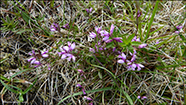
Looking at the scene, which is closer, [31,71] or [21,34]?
[31,71]

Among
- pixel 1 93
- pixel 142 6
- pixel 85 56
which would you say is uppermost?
pixel 142 6

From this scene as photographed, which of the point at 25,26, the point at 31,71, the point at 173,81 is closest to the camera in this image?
the point at 173,81

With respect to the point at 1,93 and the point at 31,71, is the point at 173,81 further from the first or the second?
the point at 1,93

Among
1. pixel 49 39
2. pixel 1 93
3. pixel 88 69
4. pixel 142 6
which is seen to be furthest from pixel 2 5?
pixel 142 6

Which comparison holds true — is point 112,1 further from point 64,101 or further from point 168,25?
point 64,101

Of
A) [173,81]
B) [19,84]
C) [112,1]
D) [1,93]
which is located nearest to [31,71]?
[19,84]

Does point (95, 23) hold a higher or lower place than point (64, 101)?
higher

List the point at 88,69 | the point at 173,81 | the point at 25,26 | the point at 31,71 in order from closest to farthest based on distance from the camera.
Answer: the point at 173,81, the point at 88,69, the point at 31,71, the point at 25,26
